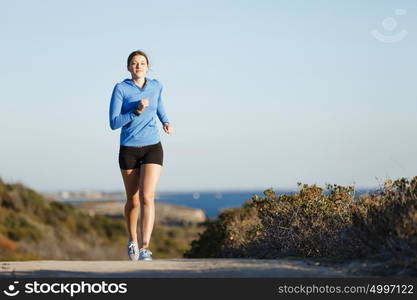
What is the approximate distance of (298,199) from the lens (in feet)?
38.7

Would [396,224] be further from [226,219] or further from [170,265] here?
[226,219]

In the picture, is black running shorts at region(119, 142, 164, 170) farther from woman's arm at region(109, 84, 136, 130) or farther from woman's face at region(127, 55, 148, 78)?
woman's face at region(127, 55, 148, 78)

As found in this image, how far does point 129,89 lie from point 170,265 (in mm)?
2662

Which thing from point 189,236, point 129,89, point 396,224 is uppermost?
point 129,89

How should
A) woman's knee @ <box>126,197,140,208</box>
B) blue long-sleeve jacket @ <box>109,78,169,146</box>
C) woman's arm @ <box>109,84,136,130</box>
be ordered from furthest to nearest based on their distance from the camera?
1. woman's knee @ <box>126,197,140,208</box>
2. blue long-sleeve jacket @ <box>109,78,169,146</box>
3. woman's arm @ <box>109,84,136,130</box>

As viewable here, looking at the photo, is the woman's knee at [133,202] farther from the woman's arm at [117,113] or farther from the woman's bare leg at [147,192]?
the woman's arm at [117,113]

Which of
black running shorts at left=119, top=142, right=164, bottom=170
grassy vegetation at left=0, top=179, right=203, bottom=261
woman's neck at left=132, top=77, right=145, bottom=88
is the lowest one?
grassy vegetation at left=0, top=179, right=203, bottom=261

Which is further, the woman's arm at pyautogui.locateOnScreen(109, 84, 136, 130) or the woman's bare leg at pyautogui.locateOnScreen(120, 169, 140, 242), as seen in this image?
the woman's bare leg at pyautogui.locateOnScreen(120, 169, 140, 242)

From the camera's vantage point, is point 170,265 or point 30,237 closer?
point 170,265

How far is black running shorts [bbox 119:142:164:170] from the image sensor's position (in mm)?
9797

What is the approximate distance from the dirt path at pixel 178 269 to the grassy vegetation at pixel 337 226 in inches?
26.6

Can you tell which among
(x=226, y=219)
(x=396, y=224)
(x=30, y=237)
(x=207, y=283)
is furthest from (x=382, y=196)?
(x=30, y=237)

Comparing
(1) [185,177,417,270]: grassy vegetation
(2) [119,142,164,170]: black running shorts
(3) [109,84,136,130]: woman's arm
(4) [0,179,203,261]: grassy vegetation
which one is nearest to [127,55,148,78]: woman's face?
(3) [109,84,136,130]: woman's arm

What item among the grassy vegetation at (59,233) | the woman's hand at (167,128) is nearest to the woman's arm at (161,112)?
the woman's hand at (167,128)
